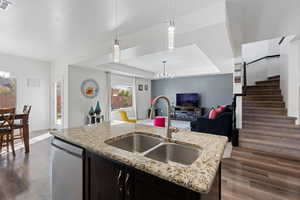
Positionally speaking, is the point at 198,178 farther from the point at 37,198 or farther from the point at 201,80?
the point at 201,80

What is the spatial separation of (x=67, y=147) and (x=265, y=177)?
2.71 metres

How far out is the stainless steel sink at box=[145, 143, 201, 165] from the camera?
3.91ft

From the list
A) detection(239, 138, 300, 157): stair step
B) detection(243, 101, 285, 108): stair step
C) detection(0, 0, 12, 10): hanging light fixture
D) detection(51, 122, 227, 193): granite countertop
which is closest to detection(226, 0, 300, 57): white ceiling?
Result: detection(243, 101, 285, 108): stair step

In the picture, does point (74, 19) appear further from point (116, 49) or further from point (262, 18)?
point (262, 18)

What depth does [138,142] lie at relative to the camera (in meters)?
1.59

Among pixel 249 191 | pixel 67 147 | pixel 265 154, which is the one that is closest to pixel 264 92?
pixel 265 154

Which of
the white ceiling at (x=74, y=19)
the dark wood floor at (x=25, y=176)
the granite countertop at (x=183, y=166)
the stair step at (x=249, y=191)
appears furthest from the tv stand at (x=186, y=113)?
the granite countertop at (x=183, y=166)

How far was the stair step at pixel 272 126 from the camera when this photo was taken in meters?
3.09

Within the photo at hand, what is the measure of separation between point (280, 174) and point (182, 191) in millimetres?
2460

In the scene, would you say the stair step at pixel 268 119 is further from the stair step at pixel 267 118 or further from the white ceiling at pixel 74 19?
the white ceiling at pixel 74 19

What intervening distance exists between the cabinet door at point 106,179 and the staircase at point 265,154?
1446mm

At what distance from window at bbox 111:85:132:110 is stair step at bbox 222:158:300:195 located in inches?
211

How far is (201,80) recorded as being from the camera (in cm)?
736

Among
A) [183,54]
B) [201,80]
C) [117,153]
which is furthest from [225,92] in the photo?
[117,153]
